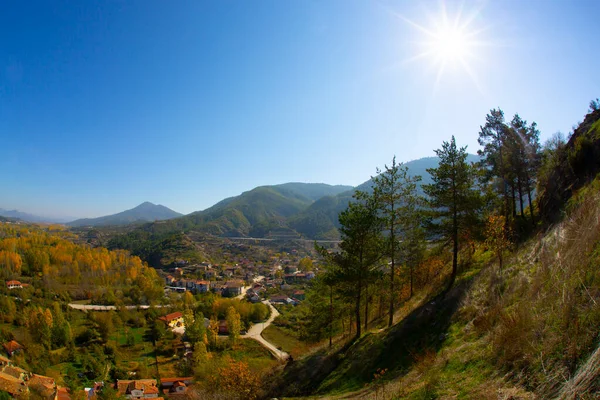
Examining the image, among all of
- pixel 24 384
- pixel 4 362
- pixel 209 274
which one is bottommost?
pixel 209 274

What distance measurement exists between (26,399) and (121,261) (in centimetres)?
8357

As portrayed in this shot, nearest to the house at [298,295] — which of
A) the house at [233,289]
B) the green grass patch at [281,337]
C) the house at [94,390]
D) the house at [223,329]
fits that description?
the house at [233,289]

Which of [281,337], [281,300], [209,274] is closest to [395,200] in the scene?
[281,337]

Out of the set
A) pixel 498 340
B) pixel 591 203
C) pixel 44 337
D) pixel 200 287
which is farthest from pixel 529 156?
pixel 200 287

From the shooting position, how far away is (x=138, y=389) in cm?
3027

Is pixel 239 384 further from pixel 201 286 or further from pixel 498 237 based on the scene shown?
pixel 201 286

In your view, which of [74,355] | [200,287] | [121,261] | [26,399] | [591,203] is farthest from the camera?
[121,261]

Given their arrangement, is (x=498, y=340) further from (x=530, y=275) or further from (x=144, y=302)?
(x=144, y=302)

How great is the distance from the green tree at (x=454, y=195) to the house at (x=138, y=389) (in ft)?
106

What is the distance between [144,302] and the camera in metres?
70.2

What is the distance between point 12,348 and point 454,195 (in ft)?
198

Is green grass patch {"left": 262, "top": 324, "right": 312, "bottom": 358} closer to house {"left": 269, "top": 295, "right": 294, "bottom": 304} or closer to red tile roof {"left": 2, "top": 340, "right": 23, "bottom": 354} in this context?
house {"left": 269, "top": 295, "right": 294, "bottom": 304}

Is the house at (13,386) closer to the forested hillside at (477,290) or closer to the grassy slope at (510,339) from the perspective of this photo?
the forested hillside at (477,290)

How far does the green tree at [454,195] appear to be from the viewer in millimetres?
14805
